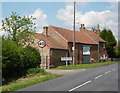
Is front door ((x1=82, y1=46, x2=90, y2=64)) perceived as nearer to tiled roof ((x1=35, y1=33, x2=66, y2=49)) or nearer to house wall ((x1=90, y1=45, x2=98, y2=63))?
house wall ((x1=90, y1=45, x2=98, y2=63))

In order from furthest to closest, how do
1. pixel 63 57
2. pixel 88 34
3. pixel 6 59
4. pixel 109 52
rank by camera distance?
pixel 109 52, pixel 88 34, pixel 63 57, pixel 6 59

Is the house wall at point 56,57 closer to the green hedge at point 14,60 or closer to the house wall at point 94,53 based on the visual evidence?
the green hedge at point 14,60

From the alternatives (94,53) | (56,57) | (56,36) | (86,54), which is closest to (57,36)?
(56,36)

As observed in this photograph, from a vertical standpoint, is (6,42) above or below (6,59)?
above

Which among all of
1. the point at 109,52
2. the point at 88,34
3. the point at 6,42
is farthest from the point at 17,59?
the point at 109,52

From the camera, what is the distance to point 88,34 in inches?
2308

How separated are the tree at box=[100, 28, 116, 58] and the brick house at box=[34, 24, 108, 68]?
10.5ft

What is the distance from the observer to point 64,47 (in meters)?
43.0

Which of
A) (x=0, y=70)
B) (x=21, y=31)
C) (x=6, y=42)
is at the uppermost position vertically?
(x=21, y=31)

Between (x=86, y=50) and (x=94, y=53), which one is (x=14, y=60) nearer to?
(x=86, y=50)

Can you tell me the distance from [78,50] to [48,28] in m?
7.87

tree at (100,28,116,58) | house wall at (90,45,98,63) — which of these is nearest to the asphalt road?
house wall at (90,45,98,63)

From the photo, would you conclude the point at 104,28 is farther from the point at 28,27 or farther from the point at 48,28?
the point at 28,27

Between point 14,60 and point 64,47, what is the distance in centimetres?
2105
